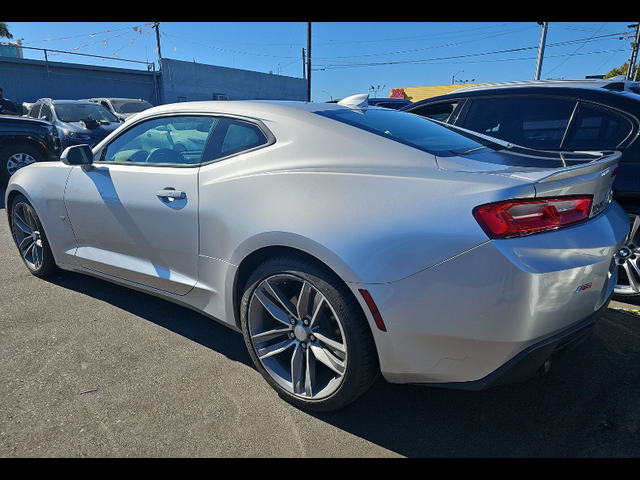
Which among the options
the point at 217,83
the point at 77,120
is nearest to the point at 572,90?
the point at 77,120

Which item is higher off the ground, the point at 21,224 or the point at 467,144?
the point at 467,144

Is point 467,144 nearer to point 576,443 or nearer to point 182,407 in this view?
point 576,443

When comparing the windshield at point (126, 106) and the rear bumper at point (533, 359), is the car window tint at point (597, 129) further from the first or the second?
the windshield at point (126, 106)

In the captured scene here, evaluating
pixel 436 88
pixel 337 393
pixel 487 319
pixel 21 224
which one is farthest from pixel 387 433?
pixel 436 88

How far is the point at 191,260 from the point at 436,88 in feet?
81.5

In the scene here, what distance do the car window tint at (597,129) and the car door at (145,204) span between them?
2792mm

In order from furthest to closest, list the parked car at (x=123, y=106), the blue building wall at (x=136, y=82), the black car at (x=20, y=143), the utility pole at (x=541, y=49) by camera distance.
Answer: the utility pole at (x=541, y=49) → the blue building wall at (x=136, y=82) → the parked car at (x=123, y=106) → the black car at (x=20, y=143)

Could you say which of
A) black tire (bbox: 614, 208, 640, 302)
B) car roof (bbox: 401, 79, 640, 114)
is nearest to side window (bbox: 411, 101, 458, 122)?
car roof (bbox: 401, 79, 640, 114)

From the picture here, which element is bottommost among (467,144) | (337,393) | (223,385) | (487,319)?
(223,385)

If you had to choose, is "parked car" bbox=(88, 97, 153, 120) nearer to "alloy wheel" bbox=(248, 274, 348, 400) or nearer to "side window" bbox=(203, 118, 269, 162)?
"side window" bbox=(203, 118, 269, 162)

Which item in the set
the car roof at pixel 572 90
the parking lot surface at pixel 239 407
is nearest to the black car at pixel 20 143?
the parking lot surface at pixel 239 407

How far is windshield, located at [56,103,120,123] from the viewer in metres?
11.5

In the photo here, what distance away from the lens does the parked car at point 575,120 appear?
129 inches

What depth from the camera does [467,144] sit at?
2.56 m
